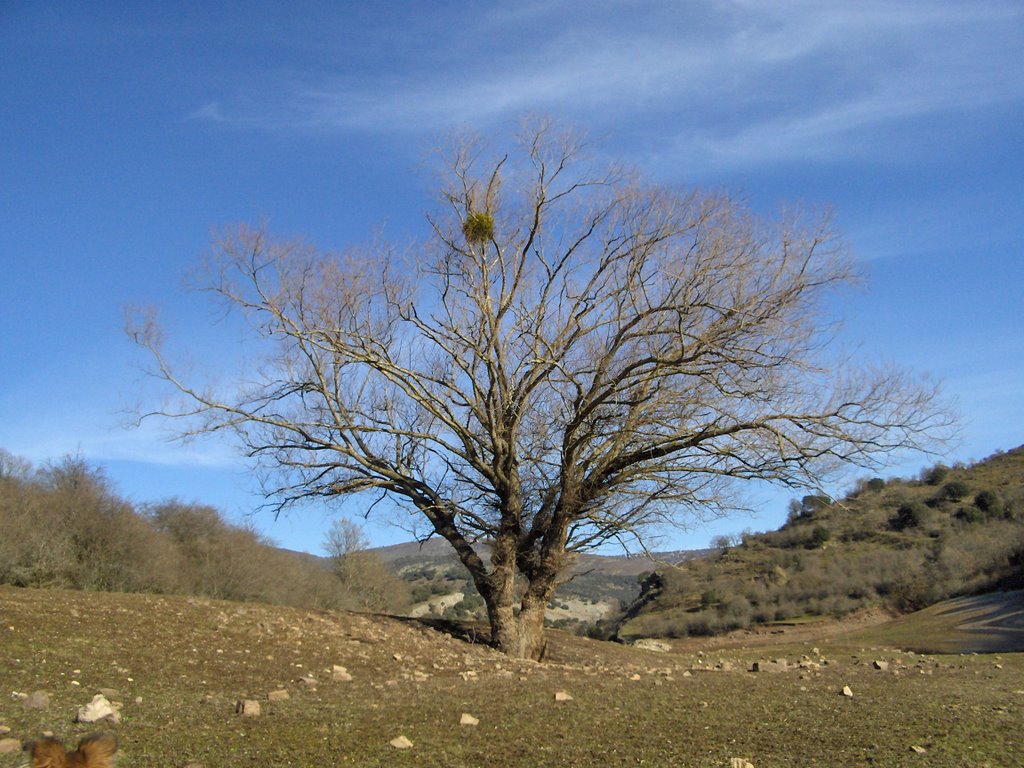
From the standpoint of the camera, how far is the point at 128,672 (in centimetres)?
774

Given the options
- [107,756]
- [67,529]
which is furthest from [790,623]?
[107,756]

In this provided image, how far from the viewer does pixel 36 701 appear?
6121 millimetres

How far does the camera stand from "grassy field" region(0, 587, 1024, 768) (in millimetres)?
5414

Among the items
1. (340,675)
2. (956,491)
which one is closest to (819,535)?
(956,491)

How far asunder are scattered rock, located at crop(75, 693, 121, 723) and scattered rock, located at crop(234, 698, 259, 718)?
0.87 meters

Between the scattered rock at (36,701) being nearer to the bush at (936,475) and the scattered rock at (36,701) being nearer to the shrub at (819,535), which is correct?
the shrub at (819,535)

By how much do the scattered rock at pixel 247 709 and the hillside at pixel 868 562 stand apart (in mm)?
14447

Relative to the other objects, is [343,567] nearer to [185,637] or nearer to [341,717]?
[185,637]

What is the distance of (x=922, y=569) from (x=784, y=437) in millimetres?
21468

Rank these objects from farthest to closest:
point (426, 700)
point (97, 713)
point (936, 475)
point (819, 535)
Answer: point (936, 475), point (819, 535), point (426, 700), point (97, 713)

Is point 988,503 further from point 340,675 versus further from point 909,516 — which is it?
point 340,675

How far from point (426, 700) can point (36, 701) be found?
3.13 metres

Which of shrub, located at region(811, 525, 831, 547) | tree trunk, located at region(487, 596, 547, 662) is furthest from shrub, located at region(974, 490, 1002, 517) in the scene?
tree trunk, located at region(487, 596, 547, 662)

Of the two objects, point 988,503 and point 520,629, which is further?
point 988,503
